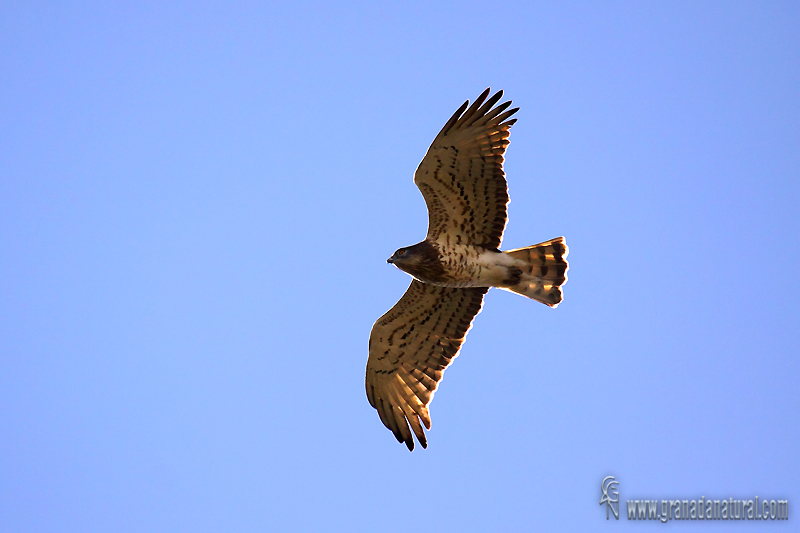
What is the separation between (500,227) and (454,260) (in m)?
0.74

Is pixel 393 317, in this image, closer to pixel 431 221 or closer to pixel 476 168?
pixel 431 221

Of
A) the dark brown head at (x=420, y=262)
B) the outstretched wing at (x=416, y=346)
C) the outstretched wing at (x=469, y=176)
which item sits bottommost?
the outstretched wing at (x=416, y=346)

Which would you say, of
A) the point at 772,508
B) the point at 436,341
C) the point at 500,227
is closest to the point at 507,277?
the point at 500,227

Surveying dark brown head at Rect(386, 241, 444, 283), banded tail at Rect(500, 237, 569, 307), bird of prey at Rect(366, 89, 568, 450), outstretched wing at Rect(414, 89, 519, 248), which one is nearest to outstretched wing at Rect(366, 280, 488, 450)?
bird of prey at Rect(366, 89, 568, 450)

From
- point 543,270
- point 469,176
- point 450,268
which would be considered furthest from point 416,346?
point 469,176

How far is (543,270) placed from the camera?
12328mm

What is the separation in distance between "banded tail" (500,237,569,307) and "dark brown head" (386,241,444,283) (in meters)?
0.96

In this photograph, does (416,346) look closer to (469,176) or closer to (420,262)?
(420,262)

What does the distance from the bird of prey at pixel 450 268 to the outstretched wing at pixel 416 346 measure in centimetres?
1

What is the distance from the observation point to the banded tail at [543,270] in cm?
1229

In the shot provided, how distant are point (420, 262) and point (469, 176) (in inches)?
49.6

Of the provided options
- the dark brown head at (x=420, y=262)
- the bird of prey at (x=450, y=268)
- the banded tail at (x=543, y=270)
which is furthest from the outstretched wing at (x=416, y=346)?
the banded tail at (x=543, y=270)

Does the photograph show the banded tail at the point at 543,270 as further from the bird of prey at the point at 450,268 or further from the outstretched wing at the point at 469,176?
the outstretched wing at the point at 469,176

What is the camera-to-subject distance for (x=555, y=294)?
1230 centimetres
